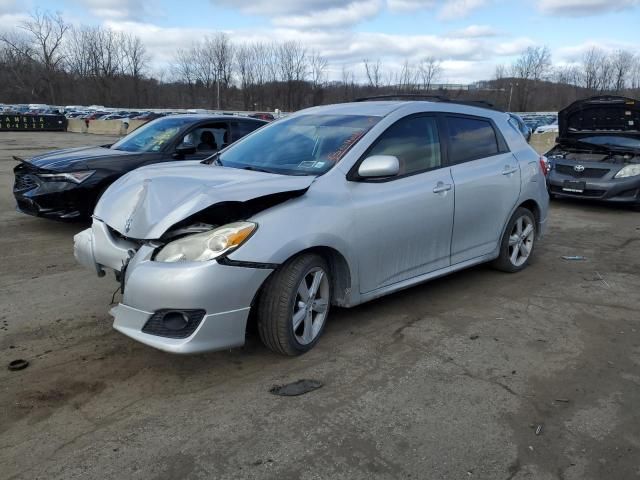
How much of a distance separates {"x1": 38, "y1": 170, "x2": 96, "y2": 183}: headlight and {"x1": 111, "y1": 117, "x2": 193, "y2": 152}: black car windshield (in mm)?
904

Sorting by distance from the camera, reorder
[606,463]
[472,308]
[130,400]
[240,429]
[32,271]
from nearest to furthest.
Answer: [606,463] < [240,429] < [130,400] < [472,308] < [32,271]

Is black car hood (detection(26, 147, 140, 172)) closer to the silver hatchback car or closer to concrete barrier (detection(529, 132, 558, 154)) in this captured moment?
the silver hatchback car

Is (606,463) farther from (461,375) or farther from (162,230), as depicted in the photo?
(162,230)

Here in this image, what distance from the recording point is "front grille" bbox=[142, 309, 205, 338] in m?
3.11

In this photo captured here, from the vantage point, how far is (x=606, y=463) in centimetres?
264

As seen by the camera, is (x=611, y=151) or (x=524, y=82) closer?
(x=611, y=151)

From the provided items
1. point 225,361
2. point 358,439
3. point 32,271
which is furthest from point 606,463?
point 32,271

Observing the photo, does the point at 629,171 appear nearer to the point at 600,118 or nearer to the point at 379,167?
the point at 600,118

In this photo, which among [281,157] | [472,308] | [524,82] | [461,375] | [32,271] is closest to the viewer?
[461,375]

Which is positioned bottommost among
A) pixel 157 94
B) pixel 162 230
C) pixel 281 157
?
pixel 162 230

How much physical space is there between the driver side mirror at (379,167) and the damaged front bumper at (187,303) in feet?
3.59

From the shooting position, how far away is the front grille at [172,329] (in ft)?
10.2

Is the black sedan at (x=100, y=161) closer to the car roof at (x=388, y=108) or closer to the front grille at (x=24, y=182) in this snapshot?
the front grille at (x=24, y=182)

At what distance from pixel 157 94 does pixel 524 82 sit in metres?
60.7
